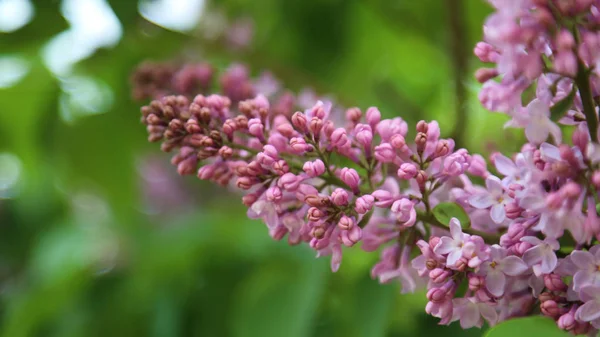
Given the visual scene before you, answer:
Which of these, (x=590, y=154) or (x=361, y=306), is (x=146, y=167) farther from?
(x=590, y=154)

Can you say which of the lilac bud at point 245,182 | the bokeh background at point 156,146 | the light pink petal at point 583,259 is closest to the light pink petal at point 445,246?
the light pink petal at point 583,259

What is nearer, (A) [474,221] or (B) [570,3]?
(B) [570,3]

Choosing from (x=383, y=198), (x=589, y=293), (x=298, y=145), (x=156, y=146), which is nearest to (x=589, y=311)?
(x=589, y=293)

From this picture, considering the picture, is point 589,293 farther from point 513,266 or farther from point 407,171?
point 407,171

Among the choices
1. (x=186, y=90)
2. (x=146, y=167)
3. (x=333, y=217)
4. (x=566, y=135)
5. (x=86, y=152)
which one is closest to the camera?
(x=333, y=217)

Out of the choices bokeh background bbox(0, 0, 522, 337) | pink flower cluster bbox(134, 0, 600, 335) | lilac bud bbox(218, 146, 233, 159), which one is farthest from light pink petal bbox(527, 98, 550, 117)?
bokeh background bbox(0, 0, 522, 337)

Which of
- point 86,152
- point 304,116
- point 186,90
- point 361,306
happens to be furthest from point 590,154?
point 86,152

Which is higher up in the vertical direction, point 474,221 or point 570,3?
point 570,3
